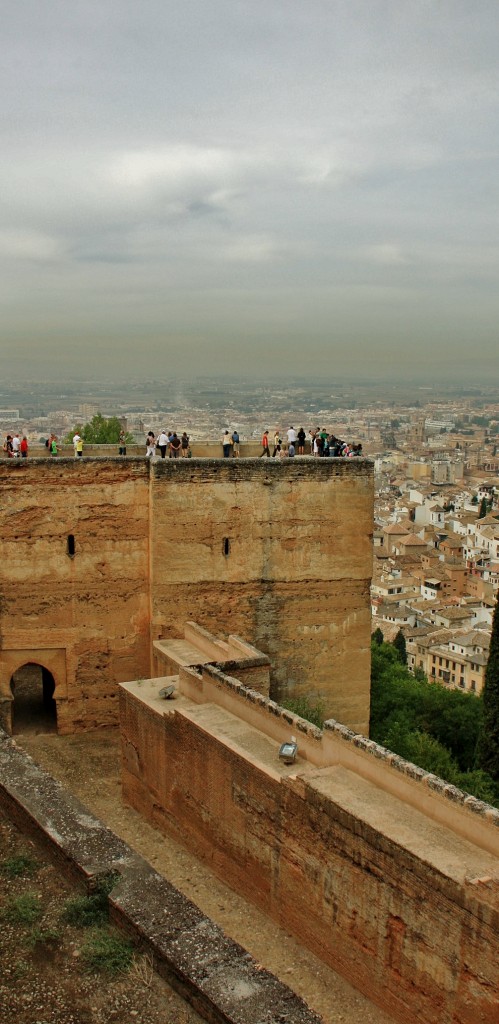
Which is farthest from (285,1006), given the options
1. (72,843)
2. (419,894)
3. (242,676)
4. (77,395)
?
(77,395)

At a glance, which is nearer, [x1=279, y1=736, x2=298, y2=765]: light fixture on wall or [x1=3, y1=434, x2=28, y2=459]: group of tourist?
[x1=279, y1=736, x2=298, y2=765]: light fixture on wall

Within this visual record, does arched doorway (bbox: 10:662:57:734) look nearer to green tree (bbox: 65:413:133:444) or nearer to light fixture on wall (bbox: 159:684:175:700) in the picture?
light fixture on wall (bbox: 159:684:175:700)

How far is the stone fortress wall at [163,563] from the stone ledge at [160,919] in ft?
29.8

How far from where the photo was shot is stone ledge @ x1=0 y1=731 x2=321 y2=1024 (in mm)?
5699

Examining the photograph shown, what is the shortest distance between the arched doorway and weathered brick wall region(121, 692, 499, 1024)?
18.0 ft

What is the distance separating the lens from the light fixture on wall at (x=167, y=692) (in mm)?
14656

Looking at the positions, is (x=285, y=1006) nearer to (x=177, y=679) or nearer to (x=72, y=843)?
(x=72, y=843)

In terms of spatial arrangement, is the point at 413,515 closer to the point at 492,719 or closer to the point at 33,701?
the point at 492,719

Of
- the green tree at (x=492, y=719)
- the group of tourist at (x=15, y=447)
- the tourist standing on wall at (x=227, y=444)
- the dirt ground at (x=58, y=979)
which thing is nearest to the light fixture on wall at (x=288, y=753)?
the dirt ground at (x=58, y=979)

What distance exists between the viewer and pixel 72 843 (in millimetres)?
7336

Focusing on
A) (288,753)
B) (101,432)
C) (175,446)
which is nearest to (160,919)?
(288,753)

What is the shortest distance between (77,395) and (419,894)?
174676mm

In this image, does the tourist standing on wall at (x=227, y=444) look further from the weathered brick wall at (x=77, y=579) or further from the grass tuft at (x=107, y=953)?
the grass tuft at (x=107, y=953)

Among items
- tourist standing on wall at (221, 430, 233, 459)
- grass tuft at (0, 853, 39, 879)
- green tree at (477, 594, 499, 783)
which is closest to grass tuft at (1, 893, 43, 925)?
grass tuft at (0, 853, 39, 879)
